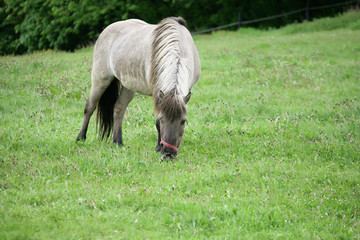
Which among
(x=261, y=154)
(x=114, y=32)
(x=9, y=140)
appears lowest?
(x=261, y=154)

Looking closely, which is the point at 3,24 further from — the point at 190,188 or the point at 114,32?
the point at 190,188

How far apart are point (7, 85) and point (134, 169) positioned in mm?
5319

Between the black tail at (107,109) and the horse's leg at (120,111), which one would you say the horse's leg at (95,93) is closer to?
the black tail at (107,109)

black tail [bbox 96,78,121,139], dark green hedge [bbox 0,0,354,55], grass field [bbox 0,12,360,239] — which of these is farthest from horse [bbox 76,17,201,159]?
dark green hedge [bbox 0,0,354,55]

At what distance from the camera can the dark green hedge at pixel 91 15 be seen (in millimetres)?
23766

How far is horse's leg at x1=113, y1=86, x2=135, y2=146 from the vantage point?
20.5 feet

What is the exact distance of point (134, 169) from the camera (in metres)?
4.95

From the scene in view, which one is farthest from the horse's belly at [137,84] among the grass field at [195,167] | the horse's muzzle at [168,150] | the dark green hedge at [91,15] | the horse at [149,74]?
the dark green hedge at [91,15]

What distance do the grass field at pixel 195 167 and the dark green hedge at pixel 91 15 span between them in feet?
48.4

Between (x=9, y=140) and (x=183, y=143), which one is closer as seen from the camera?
(x=9, y=140)

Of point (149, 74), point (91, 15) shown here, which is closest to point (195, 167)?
point (149, 74)

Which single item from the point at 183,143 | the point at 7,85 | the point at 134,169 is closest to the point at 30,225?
the point at 134,169

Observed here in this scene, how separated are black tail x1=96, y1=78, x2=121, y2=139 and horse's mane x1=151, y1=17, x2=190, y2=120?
1.34 metres

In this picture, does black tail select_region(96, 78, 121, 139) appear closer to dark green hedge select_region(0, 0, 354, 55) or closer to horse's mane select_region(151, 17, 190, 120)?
horse's mane select_region(151, 17, 190, 120)
